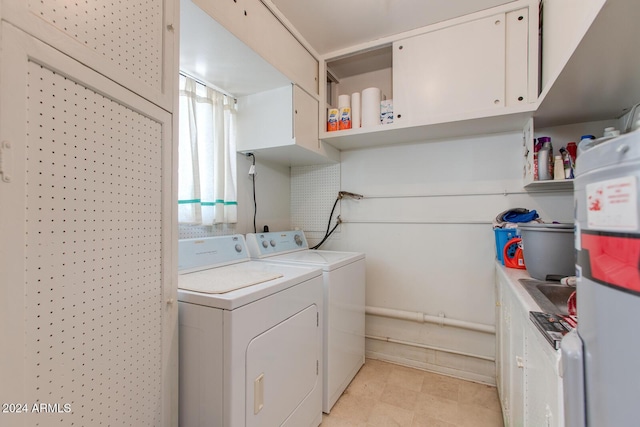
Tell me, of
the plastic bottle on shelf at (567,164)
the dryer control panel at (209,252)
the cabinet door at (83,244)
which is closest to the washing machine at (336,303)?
the dryer control panel at (209,252)

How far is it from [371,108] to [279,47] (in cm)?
84

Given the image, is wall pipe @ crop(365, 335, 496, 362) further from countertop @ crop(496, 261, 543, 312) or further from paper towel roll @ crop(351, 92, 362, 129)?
paper towel roll @ crop(351, 92, 362, 129)

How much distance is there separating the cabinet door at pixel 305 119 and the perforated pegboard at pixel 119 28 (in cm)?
107

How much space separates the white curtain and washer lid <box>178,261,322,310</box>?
0.47m

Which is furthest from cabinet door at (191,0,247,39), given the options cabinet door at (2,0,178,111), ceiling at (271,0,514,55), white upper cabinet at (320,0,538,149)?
white upper cabinet at (320,0,538,149)

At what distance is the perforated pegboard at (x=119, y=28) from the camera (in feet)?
2.28

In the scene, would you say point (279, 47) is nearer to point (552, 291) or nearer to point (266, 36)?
point (266, 36)

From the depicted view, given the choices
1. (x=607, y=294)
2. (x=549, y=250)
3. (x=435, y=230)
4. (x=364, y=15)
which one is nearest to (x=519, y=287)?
(x=549, y=250)

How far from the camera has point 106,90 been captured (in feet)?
2.63

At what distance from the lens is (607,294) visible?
17.6 inches

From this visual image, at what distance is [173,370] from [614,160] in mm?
1406

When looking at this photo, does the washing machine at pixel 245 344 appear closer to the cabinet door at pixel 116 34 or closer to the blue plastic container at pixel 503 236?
the cabinet door at pixel 116 34

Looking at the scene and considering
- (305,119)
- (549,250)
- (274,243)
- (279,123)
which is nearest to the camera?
(549,250)

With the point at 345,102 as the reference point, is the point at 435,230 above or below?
below
